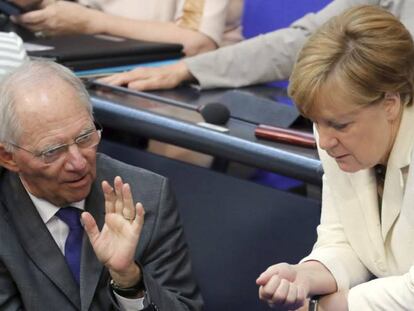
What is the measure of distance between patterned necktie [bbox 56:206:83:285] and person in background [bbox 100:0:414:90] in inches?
25.4

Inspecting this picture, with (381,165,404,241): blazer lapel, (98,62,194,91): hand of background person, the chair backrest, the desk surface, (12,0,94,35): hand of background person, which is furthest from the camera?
(12,0,94,35): hand of background person

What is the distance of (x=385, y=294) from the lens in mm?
1812

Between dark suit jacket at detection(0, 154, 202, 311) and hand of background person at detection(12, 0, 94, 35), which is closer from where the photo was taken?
dark suit jacket at detection(0, 154, 202, 311)

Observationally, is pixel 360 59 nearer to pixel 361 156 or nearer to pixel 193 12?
pixel 361 156

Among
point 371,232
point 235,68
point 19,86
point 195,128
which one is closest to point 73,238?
point 19,86

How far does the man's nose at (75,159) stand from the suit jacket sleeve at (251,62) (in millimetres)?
731

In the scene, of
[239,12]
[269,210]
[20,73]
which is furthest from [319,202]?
[239,12]

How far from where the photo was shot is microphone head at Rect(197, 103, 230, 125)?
7.77 feet

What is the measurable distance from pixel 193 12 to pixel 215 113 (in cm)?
88

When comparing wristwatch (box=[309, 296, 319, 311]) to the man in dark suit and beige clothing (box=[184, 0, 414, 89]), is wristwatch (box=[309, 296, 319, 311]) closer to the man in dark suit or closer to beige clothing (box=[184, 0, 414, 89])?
the man in dark suit

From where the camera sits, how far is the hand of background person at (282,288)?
180 cm

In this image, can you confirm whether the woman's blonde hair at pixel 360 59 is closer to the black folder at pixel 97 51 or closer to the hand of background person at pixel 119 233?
the hand of background person at pixel 119 233

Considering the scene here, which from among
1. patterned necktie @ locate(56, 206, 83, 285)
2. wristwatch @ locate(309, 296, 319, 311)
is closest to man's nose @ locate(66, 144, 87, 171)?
patterned necktie @ locate(56, 206, 83, 285)

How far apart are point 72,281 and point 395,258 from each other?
0.63 metres
